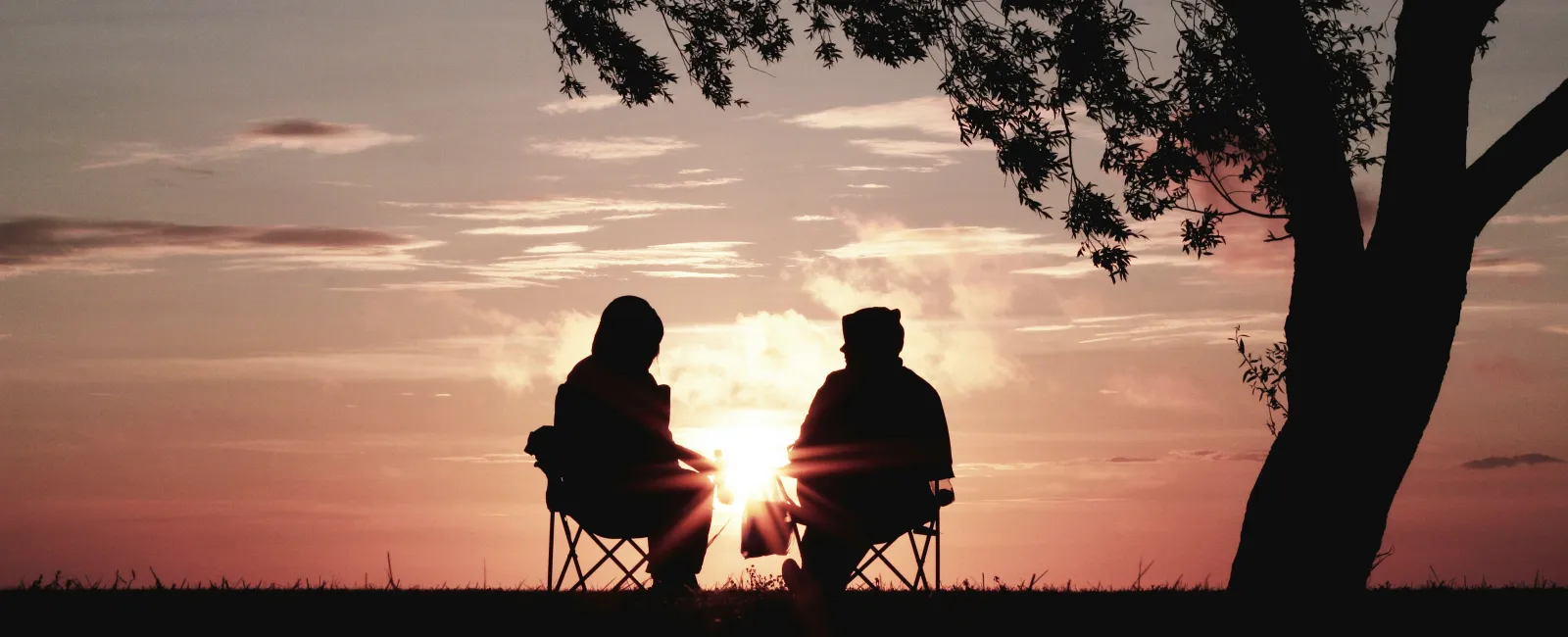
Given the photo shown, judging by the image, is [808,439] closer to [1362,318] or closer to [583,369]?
[583,369]

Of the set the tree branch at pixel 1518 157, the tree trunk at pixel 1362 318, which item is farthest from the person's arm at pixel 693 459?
the tree branch at pixel 1518 157

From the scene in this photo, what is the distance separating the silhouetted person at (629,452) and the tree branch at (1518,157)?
183 inches

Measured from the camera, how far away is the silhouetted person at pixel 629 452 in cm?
855

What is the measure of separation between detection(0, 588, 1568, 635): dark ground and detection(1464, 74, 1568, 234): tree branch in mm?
2300

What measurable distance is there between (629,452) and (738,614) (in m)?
1.63

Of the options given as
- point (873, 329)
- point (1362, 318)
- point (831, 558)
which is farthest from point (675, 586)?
point (1362, 318)

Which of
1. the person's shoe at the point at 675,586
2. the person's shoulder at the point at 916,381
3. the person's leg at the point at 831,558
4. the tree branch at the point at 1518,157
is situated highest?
the tree branch at the point at 1518,157

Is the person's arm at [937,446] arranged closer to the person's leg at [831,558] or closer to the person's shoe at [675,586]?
the person's leg at [831,558]

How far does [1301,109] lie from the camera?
8.29m

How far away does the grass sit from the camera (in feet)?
24.6

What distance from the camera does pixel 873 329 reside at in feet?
28.0

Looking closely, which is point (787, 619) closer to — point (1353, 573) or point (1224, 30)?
point (1353, 573)

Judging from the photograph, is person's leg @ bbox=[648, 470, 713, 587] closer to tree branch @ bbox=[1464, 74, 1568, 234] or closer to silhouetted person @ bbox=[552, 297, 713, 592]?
silhouetted person @ bbox=[552, 297, 713, 592]

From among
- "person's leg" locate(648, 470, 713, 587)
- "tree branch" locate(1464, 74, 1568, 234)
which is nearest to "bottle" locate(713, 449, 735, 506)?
"person's leg" locate(648, 470, 713, 587)
